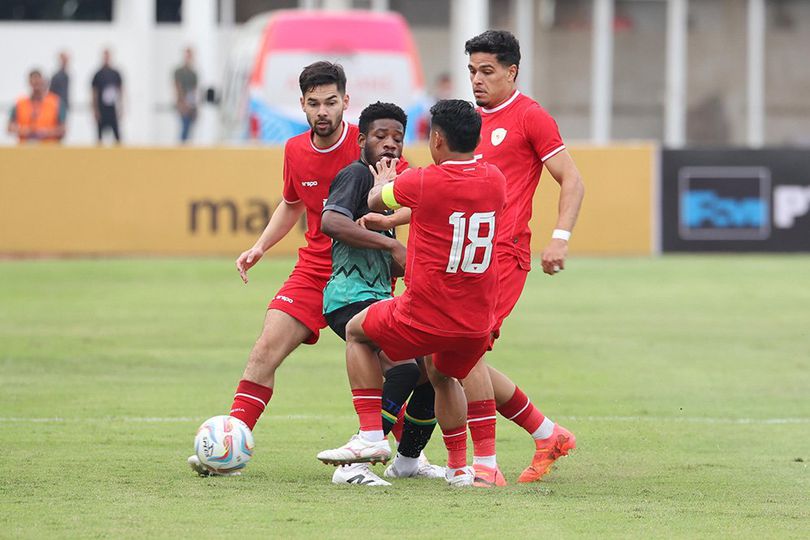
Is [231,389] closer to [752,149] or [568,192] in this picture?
[568,192]

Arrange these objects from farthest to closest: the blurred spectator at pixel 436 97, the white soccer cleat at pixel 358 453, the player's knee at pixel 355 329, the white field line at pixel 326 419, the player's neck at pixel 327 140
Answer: the blurred spectator at pixel 436 97, the white field line at pixel 326 419, the player's neck at pixel 327 140, the player's knee at pixel 355 329, the white soccer cleat at pixel 358 453

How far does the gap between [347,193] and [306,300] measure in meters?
0.69

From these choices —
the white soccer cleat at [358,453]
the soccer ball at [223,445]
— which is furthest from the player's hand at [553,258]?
the soccer ball at [223,445]

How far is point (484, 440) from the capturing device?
764cm

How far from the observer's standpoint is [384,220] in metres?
7.35

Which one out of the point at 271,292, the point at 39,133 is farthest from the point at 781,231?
the point at 39,133

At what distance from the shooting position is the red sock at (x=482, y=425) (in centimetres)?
764

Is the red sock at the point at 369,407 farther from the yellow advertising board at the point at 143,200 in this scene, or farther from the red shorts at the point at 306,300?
the yellow advertising board at the point at 143,200

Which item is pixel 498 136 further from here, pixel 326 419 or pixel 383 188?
pixel 326 419

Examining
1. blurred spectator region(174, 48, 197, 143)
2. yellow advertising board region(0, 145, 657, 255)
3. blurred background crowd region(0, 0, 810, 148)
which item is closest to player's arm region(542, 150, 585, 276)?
yellow advertising board region(0, 145, 657, 255)

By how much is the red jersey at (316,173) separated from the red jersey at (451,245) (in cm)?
90

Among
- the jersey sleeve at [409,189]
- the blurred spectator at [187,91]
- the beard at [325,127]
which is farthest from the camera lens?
the blurred spectator at [187,91]

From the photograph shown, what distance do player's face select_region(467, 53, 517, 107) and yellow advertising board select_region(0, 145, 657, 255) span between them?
13.1 metres

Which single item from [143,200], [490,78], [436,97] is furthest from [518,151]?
[436,97]
